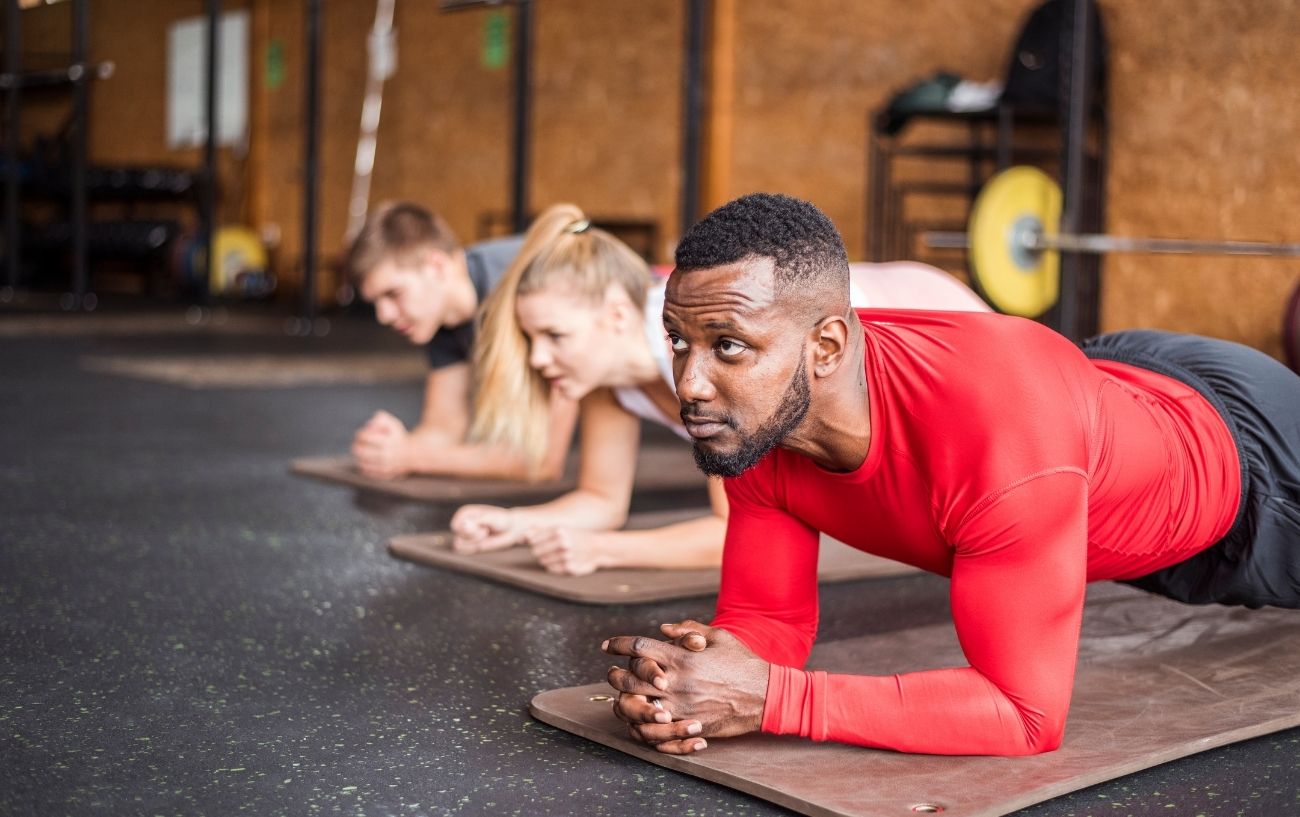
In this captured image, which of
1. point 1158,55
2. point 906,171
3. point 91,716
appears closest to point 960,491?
point 91,716

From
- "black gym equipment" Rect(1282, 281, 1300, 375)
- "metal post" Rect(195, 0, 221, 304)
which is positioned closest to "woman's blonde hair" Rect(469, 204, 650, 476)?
"black gym equipment" Rect(1282, 281, 1300, 375)

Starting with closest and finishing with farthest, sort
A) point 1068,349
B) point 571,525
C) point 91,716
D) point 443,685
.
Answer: point 1068,349, point 91,716, point 443,685, point 571,525

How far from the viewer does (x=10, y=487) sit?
291 cm

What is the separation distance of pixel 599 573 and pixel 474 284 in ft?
2.73

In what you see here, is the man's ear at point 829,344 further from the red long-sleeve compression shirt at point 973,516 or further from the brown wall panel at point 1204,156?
the brown wall panel at point 1204,156

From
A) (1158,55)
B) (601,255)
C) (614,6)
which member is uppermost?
(614,6)

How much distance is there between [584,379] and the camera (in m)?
2.05

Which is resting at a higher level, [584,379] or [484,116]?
[484,116]

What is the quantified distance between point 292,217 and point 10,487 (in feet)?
25.5

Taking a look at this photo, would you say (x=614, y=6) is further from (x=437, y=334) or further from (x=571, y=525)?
(x=571, y=525)

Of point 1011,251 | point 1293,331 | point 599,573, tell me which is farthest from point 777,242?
point 1293,331

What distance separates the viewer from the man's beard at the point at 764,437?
124 centimetres

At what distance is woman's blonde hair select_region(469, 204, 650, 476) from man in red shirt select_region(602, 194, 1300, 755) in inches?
25.7

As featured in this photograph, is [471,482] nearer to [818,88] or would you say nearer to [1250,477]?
[1250,477]
